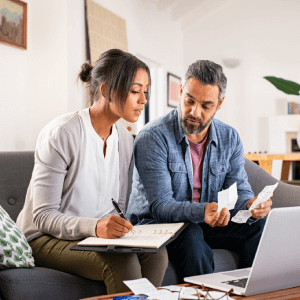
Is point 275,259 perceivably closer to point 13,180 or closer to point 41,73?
point 13,180

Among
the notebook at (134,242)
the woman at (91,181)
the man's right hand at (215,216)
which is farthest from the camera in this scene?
the man's right hand at (215,216)

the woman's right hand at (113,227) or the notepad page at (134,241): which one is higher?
the woman's right hand at (113,227)

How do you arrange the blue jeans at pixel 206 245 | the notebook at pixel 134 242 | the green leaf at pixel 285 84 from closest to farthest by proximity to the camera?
the notebook at pixel 134 242
the blue jeans at pixel 206 245
the green leaf at pixel 285 84

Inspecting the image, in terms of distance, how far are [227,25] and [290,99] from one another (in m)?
1.54

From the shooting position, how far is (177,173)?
5.68ft

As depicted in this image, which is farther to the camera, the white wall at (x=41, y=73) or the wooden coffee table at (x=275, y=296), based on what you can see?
the white wall at (x=41, y=73)

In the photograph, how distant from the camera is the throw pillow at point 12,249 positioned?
1.34m

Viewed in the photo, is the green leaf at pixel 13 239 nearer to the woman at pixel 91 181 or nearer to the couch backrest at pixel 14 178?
the woman at pixel 91 181

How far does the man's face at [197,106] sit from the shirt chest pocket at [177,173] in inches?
5.9

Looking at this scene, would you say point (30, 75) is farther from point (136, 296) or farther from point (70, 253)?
point (136, 296)

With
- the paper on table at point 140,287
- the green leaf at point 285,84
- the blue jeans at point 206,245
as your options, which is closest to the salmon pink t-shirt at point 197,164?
the blue jeans at point 206,245

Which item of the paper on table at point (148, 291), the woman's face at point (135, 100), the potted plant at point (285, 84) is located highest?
the potted plant at point (285, 84)

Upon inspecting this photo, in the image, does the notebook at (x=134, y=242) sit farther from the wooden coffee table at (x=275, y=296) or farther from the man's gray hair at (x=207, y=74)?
the man's gray hair at (x=207, y=74)

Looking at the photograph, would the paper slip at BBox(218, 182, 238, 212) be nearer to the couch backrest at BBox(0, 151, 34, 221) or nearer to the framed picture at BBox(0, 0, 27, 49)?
the couch backrest at BBox(0, 151, 34, 221)
